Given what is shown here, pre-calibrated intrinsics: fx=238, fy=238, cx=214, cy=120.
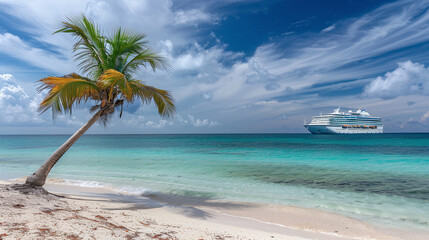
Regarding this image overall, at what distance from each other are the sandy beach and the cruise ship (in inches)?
3540

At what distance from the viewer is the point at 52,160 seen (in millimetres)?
6312

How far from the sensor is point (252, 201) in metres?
7.48

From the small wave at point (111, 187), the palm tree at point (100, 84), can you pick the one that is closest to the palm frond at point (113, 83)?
the palm tree at point (100, 84)

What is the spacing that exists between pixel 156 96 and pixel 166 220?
144 inches

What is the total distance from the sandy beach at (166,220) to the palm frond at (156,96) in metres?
2.88

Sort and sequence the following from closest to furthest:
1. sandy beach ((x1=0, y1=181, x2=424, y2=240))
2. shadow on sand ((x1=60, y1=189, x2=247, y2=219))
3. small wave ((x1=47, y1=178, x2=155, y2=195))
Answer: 1. sandy beach ((x1=0, y1=181, x2=424, y2=240))
2. shadow on sand ((x1=60, y1=189, x2=247, y2=219))
3. small wave ((x1=47, y1=178, x2=155, y2=195))

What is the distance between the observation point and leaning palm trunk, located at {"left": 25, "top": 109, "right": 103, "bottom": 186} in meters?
5.96

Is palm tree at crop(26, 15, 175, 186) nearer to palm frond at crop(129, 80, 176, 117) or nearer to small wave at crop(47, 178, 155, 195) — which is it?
palm frond at crop(129, 80, 176, 117)

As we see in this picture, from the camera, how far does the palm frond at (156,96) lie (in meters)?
6.85

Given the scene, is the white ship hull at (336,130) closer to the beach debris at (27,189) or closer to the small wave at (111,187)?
the small wave at (111,187)

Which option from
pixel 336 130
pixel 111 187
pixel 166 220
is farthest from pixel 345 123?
pixel 166 220

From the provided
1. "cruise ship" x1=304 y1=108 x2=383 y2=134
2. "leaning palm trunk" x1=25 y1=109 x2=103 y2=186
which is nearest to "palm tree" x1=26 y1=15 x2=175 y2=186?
"leaning palm trunk" x1=25 y1=109 x2=103 y2=186

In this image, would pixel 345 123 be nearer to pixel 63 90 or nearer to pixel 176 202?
pixel 176 202

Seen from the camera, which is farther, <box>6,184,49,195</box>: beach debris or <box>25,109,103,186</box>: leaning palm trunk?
<box>25,109,103,186</box>: leaning palm trunk
